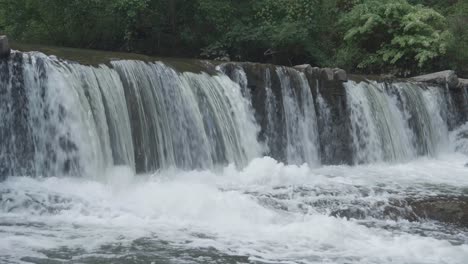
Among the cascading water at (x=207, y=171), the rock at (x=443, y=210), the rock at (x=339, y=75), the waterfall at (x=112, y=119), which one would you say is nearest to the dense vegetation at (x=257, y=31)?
the rock at (x=339, y=75)

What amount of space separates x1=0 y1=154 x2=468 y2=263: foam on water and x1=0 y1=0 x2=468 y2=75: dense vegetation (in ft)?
28.7

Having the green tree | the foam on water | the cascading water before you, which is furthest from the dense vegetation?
the foam on water

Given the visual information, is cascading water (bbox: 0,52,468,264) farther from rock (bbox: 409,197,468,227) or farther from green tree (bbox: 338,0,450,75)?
green tree (bbox: 338,0,450,75)

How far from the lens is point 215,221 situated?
7656mm

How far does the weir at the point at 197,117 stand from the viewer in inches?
366

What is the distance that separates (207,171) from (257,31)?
8816 millimetres

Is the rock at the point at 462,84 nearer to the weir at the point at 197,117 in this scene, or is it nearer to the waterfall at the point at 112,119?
the weir at the point at 197,117

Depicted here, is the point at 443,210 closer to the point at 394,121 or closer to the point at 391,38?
the point at 394,121

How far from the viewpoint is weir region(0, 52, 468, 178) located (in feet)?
30.5

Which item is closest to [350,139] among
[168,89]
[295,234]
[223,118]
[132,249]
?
[223,118]

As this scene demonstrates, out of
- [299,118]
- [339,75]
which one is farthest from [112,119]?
[339,75]

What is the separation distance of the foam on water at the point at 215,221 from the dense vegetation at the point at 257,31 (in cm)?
875

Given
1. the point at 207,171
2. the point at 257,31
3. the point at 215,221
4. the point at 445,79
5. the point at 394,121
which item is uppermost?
the point at 257,31

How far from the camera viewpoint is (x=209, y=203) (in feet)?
26.6
